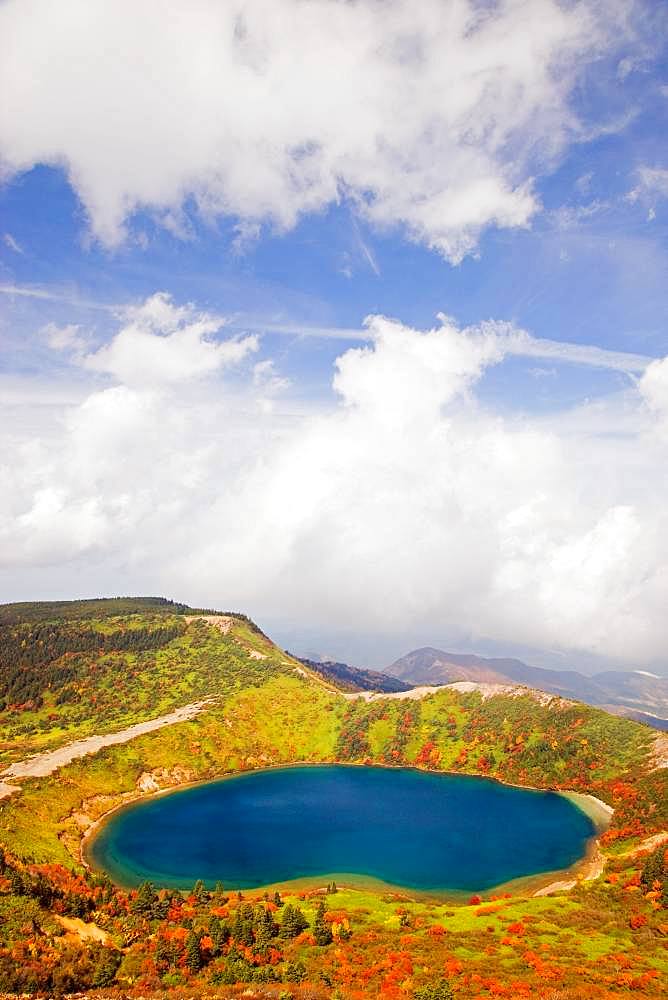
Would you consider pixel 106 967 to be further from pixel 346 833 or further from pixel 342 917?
pixel 346 833

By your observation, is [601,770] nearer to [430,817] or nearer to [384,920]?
[430,817]

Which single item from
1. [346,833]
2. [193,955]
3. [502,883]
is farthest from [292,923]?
[346,833]

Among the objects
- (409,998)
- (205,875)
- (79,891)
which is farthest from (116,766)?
(409,998)

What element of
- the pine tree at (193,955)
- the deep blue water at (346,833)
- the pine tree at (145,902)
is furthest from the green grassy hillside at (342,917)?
the deep blue water at (346,833)

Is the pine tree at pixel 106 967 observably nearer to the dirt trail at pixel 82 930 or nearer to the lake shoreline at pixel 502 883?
the dirt trail at pixel 82 930

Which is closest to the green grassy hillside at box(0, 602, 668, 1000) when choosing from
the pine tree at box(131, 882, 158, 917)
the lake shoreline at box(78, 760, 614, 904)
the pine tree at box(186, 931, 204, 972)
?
the pine tree at box(186, 931, 204, 972)

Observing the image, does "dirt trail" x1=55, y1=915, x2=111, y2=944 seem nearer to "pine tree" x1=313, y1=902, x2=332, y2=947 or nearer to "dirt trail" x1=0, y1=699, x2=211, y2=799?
"pine tree" x1=313, y1=902, x2=332, y2=947

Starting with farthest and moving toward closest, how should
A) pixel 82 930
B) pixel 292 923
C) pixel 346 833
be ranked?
pixel 346 833, pixel 292 923, pixel 82 930
